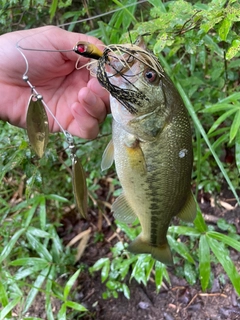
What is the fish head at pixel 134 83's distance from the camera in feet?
3.35

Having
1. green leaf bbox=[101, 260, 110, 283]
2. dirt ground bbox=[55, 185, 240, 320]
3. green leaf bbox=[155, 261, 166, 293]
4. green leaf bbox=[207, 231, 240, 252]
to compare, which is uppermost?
green leaf bbox=[207, 231, 240, 252]

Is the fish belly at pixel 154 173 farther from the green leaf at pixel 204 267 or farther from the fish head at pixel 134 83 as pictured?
the green leaf at pixel 204 267

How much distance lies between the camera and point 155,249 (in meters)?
1.73

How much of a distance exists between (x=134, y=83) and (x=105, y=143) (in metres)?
1.18

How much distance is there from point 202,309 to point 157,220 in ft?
3.95

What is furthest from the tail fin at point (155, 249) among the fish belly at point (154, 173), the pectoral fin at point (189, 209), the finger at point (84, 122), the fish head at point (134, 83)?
the fish head at point (134, 83)

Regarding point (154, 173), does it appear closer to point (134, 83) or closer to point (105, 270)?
point (134, 83)

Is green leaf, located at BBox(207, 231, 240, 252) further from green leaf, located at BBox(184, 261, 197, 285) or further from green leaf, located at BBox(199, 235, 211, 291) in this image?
green leaf, located at BBox(184, 261, 197, 285)

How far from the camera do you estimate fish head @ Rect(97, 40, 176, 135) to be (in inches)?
40.2

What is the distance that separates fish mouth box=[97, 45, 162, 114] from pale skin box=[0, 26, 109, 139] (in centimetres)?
29

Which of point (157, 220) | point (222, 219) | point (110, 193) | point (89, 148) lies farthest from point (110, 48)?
point (110, 193)

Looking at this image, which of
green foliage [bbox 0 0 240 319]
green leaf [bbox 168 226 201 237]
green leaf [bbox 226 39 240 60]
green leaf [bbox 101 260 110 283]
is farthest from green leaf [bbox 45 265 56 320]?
green leaf [bbox 226 39 240 60]

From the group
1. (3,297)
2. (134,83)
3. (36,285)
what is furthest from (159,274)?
(134,83)

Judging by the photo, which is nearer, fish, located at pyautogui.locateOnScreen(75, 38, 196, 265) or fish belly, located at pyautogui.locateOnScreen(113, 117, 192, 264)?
fish, located at pyautogui.locateOnScreen(75, 38, 196, 265)
